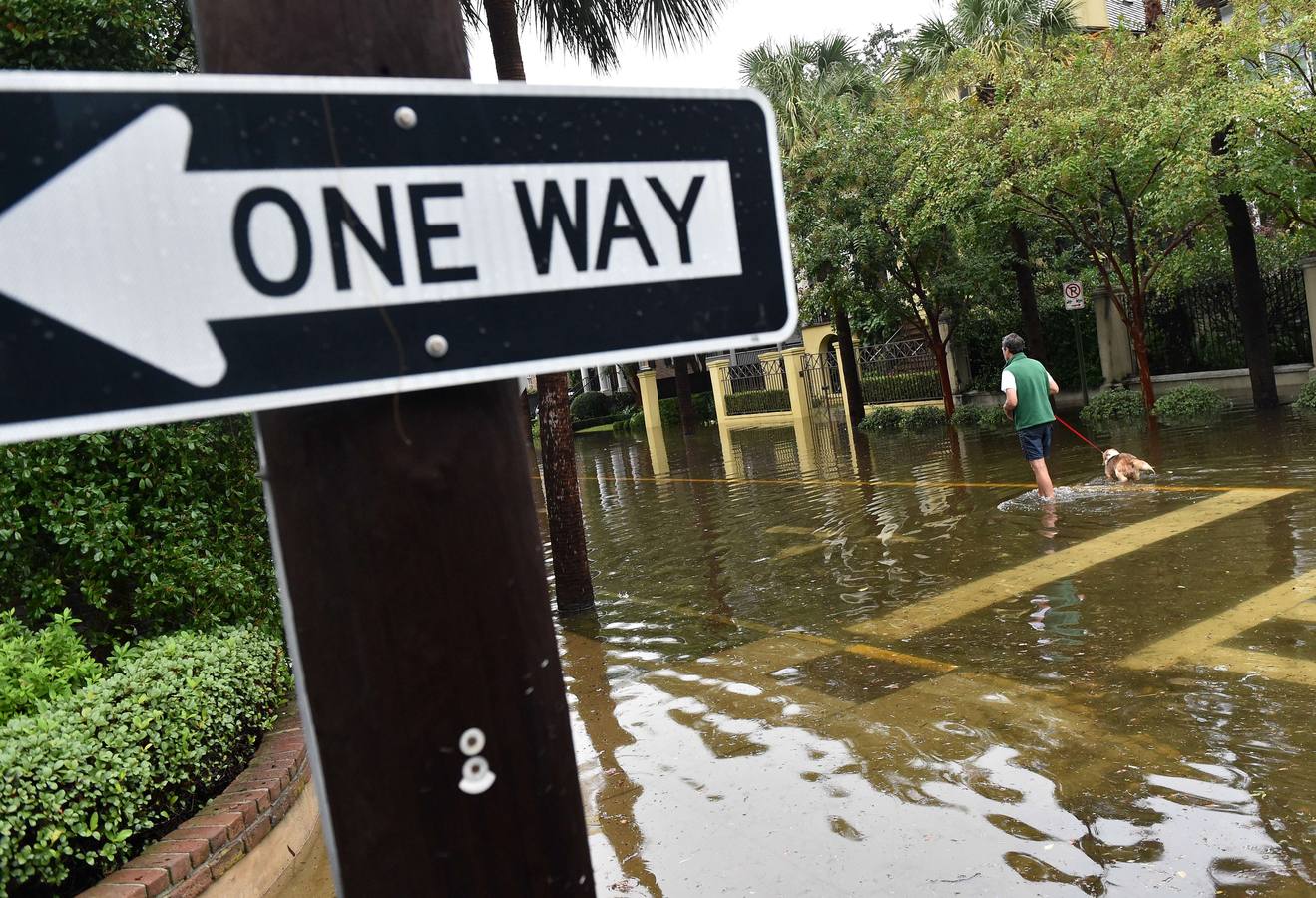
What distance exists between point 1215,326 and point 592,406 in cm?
2443

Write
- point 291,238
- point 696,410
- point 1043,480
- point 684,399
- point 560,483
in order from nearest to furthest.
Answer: point 291,238, point 560,483, point 1043,480, point 684,399, point 696,410

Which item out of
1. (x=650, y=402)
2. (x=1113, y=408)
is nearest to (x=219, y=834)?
(x=1113, y=408)

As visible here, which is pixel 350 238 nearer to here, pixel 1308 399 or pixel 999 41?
pixel 1308 399

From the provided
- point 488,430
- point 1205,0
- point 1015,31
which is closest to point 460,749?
point 488,430

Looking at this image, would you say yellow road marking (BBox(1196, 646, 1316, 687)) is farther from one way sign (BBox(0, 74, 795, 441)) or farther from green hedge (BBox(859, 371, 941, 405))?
green hedge (BBox(859, 371, 941, 405))

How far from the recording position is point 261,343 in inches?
47.9

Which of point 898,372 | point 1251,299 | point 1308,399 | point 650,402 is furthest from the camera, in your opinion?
point 650,402

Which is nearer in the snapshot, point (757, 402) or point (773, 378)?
point (757, 402)

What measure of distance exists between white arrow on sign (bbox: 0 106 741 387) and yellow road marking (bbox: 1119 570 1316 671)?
5.31 m

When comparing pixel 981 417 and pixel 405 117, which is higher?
pixel 405 117

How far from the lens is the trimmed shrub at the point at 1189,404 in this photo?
687 inches

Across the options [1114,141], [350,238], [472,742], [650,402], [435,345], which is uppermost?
[1114,141]

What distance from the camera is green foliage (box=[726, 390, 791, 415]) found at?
30.3m

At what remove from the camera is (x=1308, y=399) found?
16.1 metres
